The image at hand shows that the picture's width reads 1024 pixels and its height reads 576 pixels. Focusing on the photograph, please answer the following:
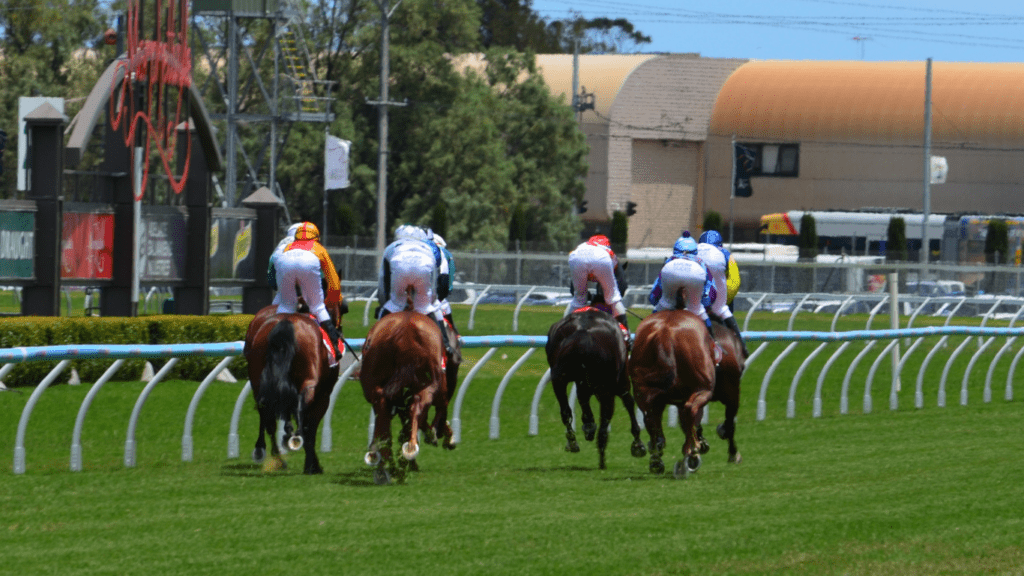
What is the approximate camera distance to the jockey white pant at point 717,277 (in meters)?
9.39

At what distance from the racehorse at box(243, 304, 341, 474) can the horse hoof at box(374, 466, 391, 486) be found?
0.43 meters

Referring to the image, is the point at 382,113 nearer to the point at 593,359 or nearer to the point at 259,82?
the point at 259,82

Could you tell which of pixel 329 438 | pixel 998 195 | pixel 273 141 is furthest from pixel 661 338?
pixel 998 195

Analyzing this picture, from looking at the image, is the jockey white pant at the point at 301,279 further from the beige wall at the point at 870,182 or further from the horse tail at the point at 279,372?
the beige wall at the point at 870,182

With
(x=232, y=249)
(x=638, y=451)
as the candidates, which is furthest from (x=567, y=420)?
(x=232, y=249)

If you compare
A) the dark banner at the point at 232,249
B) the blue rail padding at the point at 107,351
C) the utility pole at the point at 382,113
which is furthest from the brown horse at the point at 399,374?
the utility pole at the point at 382,113

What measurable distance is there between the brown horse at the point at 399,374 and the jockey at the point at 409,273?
0.80 ft

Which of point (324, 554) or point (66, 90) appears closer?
point (324, 554)

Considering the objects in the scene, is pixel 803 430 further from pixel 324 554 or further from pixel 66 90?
pixel 66 90

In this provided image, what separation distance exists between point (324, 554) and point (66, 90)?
40.7 metres

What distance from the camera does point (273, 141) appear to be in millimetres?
33688

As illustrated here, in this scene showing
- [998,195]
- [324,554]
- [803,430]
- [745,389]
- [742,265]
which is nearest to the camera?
[324,554]

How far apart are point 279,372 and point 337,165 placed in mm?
27339

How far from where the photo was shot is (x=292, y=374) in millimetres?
8156
